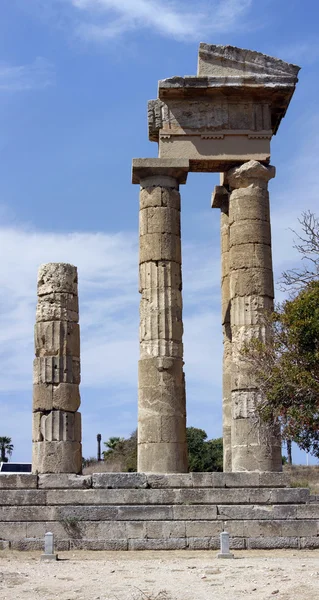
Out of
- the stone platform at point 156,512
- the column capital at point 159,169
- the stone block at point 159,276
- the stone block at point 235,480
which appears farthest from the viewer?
the column capital at point 159,169

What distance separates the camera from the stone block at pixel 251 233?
2389 centimetres

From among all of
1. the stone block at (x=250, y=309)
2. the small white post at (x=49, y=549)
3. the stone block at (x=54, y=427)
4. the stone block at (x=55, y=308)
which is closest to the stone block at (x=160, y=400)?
the stone block at (x=54, y=427)

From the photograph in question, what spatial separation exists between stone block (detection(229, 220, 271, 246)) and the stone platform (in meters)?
6.18

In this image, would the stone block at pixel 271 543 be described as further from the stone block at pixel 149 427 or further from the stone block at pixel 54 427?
the stone block at pixel 54 427

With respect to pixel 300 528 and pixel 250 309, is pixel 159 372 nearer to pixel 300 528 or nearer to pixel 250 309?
pixel 250 309

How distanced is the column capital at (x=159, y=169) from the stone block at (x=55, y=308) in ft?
12.6

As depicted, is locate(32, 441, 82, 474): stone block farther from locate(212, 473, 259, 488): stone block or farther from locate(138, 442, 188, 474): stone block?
locate(212, 473, 259, 488): stone block

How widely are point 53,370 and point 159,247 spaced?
418 cm

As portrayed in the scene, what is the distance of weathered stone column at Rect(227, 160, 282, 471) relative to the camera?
74.6 feet

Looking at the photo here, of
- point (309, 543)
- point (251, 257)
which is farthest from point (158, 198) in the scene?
point (309, 543)

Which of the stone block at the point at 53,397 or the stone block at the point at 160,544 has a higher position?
the stone block at the point at 53,397

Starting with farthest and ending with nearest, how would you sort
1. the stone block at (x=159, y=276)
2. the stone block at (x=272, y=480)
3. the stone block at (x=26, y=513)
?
the stone block at (x=159, y=276) → the stone block at (x=272, y=480) → the stone block at (x=26, y=513)

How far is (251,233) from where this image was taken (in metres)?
23.9

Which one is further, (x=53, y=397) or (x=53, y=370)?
(x=53, y=370)
